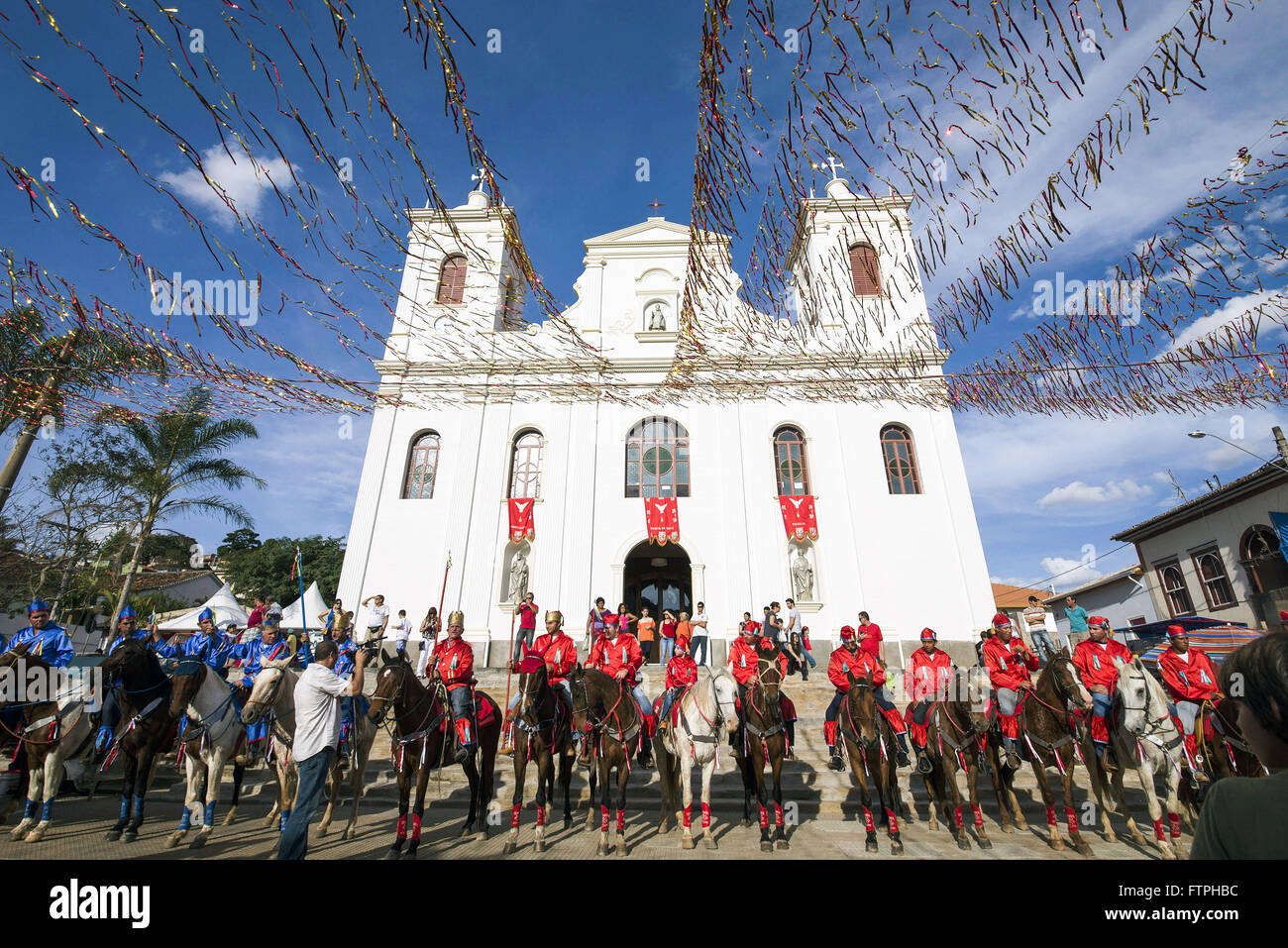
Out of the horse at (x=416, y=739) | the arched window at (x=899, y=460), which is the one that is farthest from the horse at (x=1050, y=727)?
the arched window at (x=899, y=460)

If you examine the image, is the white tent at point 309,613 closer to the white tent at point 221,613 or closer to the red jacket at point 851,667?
the white tent at point 221,613

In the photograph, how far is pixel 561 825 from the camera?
6883mm

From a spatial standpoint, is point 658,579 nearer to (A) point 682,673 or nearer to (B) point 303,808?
(A) point 682,673

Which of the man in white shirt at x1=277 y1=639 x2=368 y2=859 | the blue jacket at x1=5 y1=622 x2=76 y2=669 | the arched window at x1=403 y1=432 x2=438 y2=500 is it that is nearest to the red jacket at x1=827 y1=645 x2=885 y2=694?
the man in white shirt at x1=277 y1=639 x2=368 y2=859

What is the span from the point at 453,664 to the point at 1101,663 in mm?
8245

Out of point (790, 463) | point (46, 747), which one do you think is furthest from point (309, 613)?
point (790, 463)

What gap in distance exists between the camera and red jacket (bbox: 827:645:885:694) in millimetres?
6742

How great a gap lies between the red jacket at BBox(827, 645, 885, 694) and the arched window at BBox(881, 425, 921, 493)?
12441mm

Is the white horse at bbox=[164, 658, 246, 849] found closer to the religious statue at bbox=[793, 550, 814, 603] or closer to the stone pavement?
the stone pavement

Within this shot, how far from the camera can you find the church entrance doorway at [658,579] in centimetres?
1894
